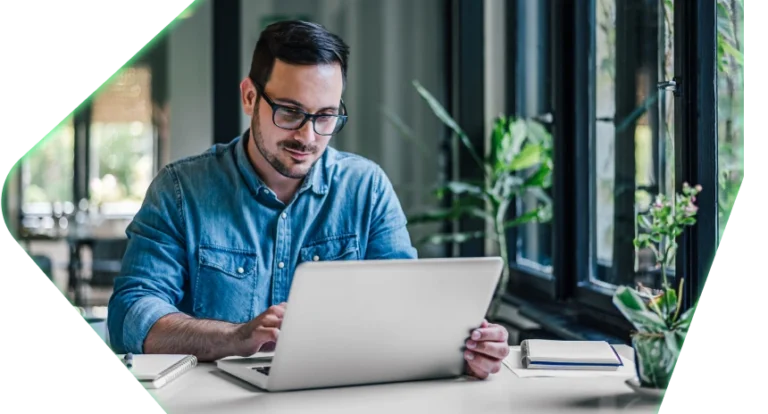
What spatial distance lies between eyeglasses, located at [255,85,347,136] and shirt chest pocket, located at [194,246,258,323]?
0.24 metres

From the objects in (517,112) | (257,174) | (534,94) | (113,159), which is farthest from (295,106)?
(113,159)

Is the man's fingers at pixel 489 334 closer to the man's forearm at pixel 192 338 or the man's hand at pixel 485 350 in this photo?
the man's hand at pixel 485 350

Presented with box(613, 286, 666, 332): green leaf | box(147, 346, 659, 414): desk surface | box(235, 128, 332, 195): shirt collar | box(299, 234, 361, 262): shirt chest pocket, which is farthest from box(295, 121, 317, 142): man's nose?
box(613, 286, 666, 332): green leaf

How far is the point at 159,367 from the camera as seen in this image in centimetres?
127

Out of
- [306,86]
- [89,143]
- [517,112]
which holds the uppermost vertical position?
[89,143]

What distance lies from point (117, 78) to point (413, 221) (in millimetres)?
2500

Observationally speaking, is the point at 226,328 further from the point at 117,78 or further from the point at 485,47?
the point at 485,47

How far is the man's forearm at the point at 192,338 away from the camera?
136cm

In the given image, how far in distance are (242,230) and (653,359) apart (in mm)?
810

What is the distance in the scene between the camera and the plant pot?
1.11 m

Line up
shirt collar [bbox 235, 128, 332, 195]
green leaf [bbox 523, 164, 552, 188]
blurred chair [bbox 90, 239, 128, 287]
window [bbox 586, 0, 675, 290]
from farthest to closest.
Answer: blurred chair [bbox 90, 239, 128, 287] < green leaf [bbox 523, 164, 552, 188] < window [bbox 586, 0, 675, 290] < shirt collar [bbox 235, 128, 332, 195]

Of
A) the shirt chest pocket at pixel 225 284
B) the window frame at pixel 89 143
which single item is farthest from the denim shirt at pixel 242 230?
the window frame at pixel 89 143

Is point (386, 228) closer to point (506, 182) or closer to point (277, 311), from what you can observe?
point (277, 311)

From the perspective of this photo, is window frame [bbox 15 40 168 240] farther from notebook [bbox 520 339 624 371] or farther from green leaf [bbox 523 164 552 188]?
notebook [bbox 520 339 624 371]
